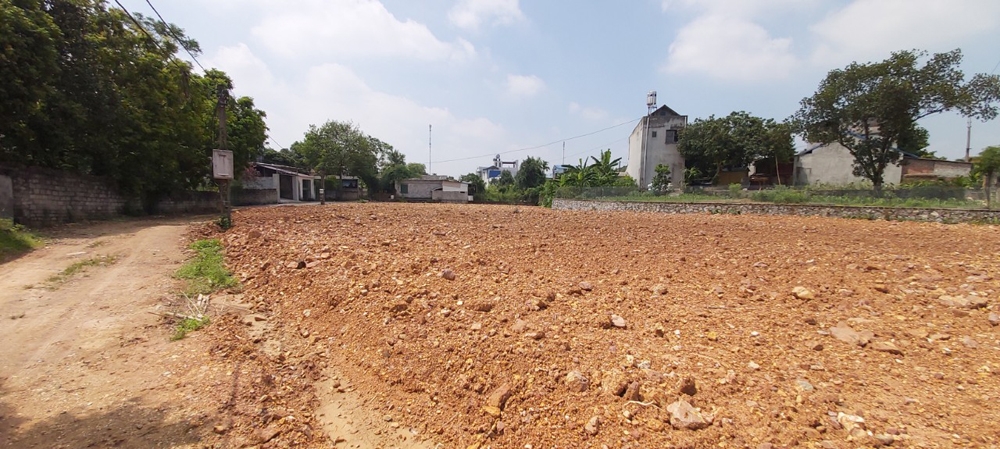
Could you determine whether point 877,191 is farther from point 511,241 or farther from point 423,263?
point 423,263

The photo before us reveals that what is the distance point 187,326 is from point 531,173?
44.6 meters

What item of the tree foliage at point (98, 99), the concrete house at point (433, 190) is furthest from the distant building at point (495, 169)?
the tree foliage at point (98, 99)

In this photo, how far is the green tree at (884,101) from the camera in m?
18.6

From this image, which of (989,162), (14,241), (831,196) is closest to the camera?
(14,241)

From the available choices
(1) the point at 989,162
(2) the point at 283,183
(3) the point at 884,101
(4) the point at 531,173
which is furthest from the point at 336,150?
(1) the point at 989,162

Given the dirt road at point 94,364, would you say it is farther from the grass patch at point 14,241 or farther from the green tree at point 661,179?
the green tree at point 661,179

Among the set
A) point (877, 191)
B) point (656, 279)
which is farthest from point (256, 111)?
point (877, 191)

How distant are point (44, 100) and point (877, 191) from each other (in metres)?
29.5

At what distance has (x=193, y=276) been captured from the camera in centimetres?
610

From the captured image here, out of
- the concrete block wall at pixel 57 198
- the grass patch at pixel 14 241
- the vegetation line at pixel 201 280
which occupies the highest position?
the concrete block wall at pixel 57 198

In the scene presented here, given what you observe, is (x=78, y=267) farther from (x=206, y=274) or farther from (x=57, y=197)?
(x=57, y=197)

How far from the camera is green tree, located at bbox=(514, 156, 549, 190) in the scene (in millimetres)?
47750

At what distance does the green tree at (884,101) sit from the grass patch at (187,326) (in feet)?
80.2

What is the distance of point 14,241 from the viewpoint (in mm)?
8070
